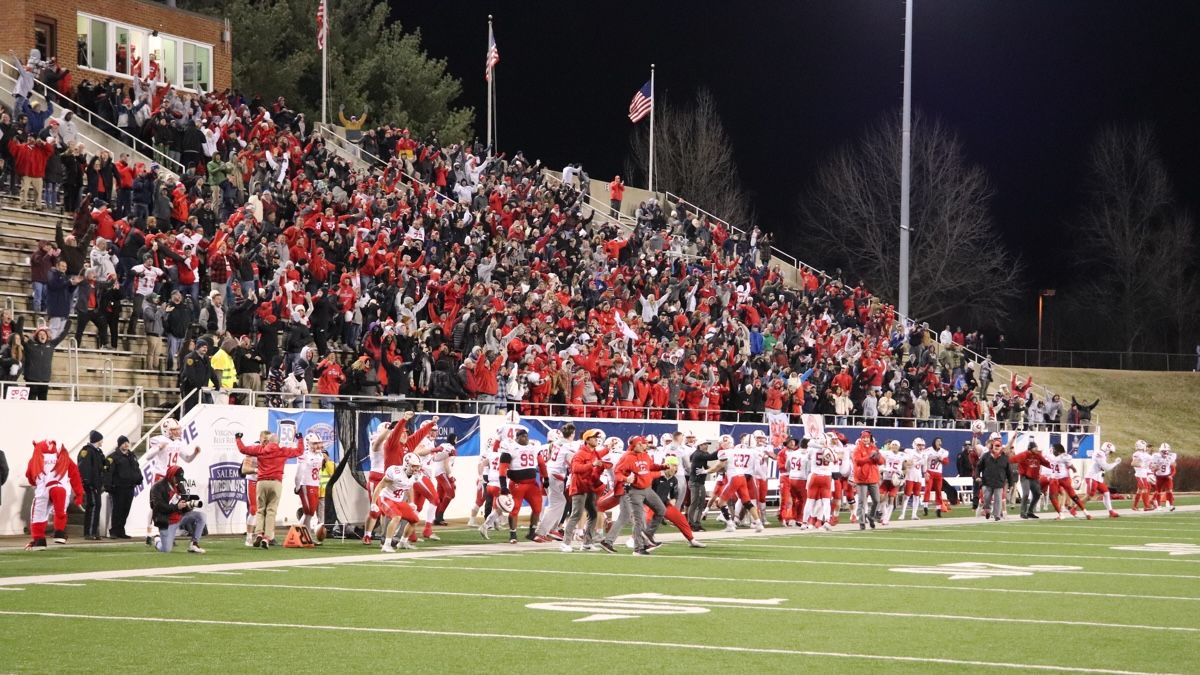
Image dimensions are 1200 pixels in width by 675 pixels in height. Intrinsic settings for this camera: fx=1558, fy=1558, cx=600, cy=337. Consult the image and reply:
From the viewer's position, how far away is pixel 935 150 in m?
67.1

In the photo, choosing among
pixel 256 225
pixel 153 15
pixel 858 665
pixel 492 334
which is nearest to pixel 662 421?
pixel 492 334

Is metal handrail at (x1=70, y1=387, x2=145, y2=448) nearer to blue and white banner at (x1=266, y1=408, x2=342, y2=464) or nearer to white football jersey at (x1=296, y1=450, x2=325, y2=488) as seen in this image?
blue and white banner at (x1=266, y1=408, x2=342, y2=464)

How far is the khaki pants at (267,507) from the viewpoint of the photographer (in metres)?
20.6

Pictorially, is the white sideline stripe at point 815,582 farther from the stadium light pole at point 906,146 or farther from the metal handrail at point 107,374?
the stadium light pole at point 906,146

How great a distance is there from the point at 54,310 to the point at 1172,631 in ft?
56.6

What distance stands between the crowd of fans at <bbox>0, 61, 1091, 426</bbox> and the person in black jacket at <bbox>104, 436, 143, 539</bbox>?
2152mm

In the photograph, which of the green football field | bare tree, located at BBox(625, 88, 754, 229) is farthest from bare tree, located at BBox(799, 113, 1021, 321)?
the green football field

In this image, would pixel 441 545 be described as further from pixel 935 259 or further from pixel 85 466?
pixel 935 259

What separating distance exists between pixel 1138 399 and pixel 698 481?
39.9 m

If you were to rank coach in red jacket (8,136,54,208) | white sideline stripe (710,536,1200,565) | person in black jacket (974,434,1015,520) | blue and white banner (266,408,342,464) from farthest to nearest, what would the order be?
Result: person in black jacket (974,434,1015,520)
coach in red jacket (8,136,54,208)
blue and white banner (266,408,342,464)
white sideline stripe (710,536,1200,565)

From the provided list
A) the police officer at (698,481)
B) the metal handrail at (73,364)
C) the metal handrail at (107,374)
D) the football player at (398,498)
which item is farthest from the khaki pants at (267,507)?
the police officer at (698,481)

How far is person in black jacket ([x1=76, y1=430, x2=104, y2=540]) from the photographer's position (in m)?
21.1

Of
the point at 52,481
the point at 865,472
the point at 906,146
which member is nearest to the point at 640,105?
the point at 906,146

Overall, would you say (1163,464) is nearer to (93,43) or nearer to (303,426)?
(303,426)
